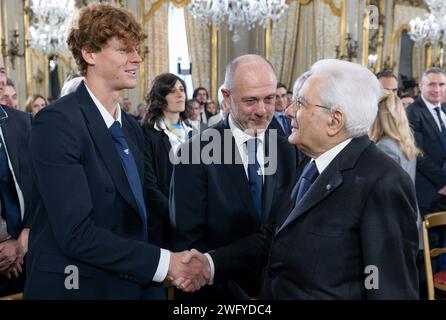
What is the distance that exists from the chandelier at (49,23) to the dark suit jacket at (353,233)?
8.03 meters

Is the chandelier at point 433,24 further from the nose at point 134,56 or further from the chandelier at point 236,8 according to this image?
the nose at point 134,56

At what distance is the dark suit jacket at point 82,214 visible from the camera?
166 cm

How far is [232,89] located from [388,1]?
11820 millimetres

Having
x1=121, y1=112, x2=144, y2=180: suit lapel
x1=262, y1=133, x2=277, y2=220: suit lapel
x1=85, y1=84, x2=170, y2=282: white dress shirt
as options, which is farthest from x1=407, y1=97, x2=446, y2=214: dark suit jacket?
x1=85, y1=84, x2=170, y2=282: white dress shirt

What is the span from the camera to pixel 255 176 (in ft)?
7.41

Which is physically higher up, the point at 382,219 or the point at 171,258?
the point at 382,219

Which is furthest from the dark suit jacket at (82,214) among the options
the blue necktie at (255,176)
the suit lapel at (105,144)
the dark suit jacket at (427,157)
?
the dark suit jacket at (427,157)

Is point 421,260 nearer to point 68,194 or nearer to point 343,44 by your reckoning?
point 68,194

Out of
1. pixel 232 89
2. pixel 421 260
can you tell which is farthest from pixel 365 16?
pixel 232 89

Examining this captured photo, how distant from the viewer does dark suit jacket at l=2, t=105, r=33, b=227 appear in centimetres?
280

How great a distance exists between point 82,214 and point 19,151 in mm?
1367

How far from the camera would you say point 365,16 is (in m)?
11.1

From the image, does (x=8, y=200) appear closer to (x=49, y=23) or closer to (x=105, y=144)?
(x=105, y=144)

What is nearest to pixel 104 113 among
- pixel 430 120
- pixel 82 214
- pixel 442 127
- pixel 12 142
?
pixel 82 214
